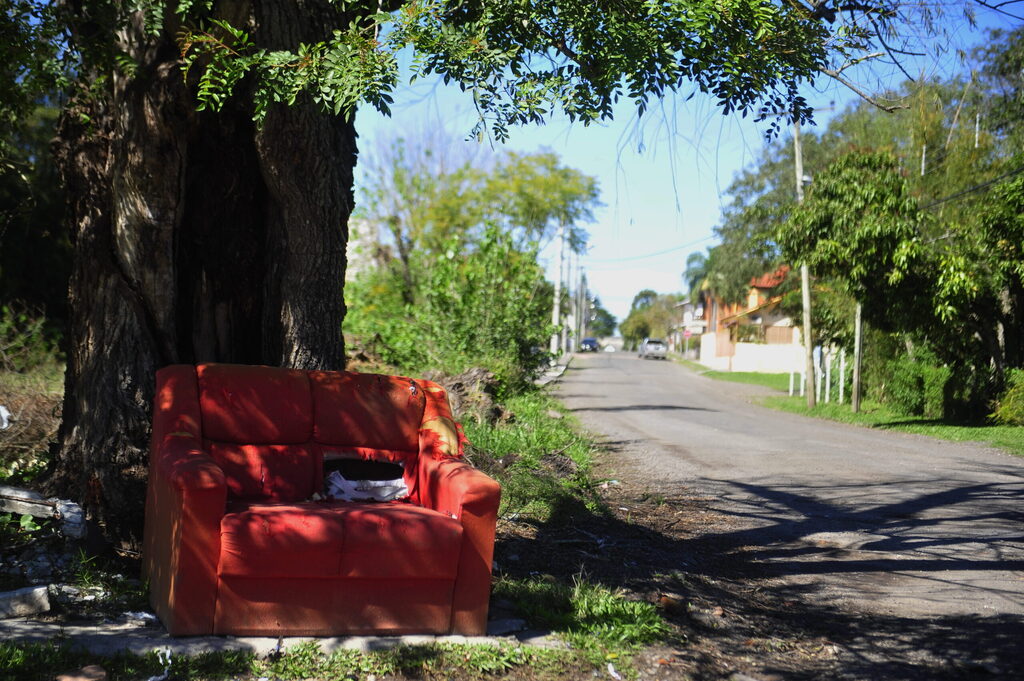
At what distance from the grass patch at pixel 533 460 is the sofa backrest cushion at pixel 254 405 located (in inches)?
102

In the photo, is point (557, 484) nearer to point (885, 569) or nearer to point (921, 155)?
point (885, 569)

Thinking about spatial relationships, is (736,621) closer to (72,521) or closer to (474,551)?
(474,551)

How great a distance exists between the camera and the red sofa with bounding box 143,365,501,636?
175 inches

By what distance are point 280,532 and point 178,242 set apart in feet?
9.55

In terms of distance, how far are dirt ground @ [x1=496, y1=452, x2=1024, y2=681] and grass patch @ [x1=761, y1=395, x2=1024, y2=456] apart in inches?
368

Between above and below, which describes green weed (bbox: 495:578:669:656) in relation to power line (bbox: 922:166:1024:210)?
below

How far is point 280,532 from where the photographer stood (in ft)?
14.7

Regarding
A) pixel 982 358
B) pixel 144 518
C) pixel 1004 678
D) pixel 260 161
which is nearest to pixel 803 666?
pixel 1004 678

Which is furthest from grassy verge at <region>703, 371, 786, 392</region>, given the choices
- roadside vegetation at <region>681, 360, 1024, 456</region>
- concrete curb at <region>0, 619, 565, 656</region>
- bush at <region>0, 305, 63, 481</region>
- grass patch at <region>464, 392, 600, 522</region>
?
concrete curb at <region>0, 619, 565, 656</region>

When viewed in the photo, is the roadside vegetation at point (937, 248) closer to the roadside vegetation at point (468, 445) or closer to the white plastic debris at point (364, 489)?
the roadside vegetation at point (468, 445)

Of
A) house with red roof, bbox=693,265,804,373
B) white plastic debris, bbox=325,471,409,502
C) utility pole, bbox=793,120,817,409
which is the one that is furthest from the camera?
house with red roof, bbox=693,265,804,373

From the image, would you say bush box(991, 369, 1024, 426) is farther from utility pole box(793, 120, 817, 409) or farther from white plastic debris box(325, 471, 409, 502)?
white plastic debris box(325, 471, 409, 502)

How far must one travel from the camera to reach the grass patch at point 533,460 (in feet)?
27.4

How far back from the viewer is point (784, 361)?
152ft
